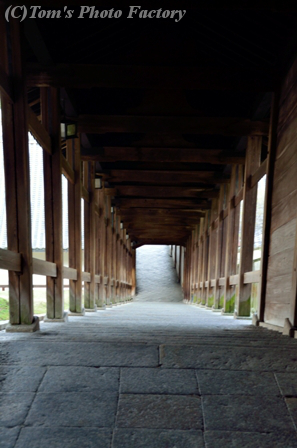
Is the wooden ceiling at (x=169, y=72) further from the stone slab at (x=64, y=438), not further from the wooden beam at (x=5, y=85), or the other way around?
the stone slab at (x=64, y=438)

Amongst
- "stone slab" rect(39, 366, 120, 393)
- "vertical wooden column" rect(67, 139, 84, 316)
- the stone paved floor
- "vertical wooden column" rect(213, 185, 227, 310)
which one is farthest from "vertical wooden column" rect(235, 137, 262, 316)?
"stone slab" rect(39, 366, 120, 393)

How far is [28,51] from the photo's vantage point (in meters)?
3.43

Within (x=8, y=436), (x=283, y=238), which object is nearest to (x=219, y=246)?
(x=283, y=238)

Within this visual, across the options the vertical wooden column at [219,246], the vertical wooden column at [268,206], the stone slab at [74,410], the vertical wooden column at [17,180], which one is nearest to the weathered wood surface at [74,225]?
the vertical wooden column at [17,180]

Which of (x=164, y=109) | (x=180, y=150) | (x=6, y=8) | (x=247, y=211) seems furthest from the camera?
(x=180, y=150)

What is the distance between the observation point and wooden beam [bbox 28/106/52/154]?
2828 millimetres

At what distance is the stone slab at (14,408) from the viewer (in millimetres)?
1198

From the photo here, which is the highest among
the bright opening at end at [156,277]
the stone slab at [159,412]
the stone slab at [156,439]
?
the stone slab at [159,412]

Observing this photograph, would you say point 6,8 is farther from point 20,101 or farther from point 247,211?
point 247,211

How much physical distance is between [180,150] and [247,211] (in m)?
1.55

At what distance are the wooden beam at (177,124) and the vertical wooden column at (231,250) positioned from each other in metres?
1.81

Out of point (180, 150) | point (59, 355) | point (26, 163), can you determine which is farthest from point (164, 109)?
point (59, 355)

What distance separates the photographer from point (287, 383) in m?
1.44

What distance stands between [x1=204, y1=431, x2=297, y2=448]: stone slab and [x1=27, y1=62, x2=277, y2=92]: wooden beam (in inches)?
124
